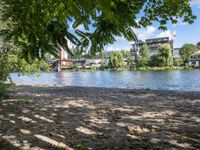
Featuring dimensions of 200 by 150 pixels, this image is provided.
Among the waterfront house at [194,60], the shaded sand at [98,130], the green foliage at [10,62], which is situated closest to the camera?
the shaded sand at [98,130]

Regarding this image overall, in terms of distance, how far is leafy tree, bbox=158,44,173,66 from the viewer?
102m

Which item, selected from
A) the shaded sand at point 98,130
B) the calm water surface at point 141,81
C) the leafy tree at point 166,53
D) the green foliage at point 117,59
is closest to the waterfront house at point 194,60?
the leafy tree at point 166,53

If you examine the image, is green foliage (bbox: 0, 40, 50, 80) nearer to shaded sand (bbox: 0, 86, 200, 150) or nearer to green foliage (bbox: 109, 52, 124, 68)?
shaded sand (bbox: 0, 86, 200, 150)

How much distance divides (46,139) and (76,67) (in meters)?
149

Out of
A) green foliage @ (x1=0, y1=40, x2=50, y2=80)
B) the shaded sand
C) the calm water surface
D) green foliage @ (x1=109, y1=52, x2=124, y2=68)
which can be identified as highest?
green foliage @ (x1=109, y1=52, x2=124, y2=68)

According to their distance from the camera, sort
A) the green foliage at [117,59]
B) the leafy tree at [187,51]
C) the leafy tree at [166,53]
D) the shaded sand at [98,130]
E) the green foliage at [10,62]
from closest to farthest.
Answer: the shaded sand at [98,130]
the green foliage at [10,62]
the leafy tree at [166,53]
the leafy tree at [187,51]
the green foliage at [117,59]

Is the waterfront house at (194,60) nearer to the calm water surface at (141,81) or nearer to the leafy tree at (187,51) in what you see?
the leafy tree at (187,51)

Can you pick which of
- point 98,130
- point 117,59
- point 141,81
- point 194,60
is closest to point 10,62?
point 98,130

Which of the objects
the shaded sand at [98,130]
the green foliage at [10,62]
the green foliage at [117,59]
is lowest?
the shaded sand at [98,130]

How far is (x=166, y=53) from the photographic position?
103 meters

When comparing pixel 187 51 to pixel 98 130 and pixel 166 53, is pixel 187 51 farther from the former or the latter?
pixel 98 130

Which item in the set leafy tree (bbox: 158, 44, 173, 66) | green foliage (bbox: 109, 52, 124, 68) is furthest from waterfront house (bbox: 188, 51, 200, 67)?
green foliage (bbox: 109, 52, 124, 68)

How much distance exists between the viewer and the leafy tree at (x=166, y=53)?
10219cm

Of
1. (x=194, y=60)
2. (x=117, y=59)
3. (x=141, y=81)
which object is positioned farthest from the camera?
(x=117, y=59)
